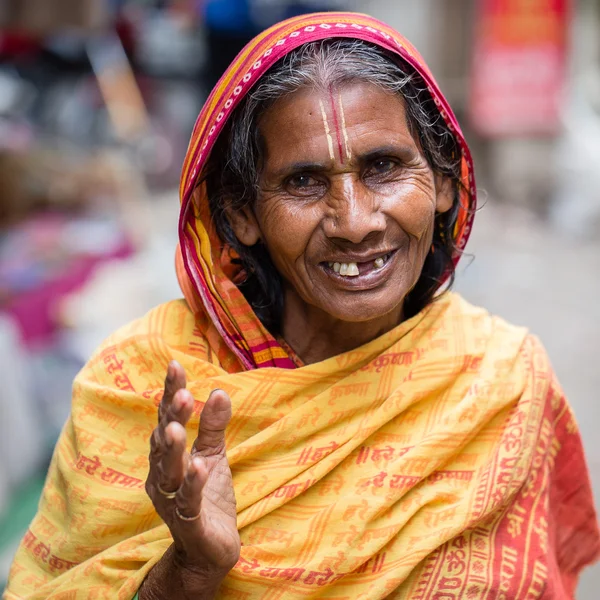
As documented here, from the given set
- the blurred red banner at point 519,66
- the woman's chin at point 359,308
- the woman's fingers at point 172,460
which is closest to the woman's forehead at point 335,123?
the woman's chin at point 359,308

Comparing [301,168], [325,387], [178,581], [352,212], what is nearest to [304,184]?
[301,168]

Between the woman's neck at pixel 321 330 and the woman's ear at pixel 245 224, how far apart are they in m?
0.19

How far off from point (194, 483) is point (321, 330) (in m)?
0.75

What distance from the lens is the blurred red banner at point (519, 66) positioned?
35.5ft

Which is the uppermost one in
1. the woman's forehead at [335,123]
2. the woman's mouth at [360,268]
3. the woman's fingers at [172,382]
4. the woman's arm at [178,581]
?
the woman's forehead at [335,123]

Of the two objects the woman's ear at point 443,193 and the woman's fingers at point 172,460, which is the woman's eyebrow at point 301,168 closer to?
the woman's ear at point 443,193

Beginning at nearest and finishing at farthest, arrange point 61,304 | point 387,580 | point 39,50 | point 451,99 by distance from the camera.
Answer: point 387,580, point 61,304, point 39,50, point 451,99

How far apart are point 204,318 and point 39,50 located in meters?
7.24

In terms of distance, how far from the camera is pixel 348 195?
1989mm

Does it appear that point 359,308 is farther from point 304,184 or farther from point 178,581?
point 178,581

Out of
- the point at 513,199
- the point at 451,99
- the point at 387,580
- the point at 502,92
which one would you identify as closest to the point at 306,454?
the point at 387,580

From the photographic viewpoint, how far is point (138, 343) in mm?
2246

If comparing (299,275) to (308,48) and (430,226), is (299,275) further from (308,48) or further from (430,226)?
(308,48)

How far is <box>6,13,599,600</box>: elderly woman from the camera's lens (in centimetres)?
199
